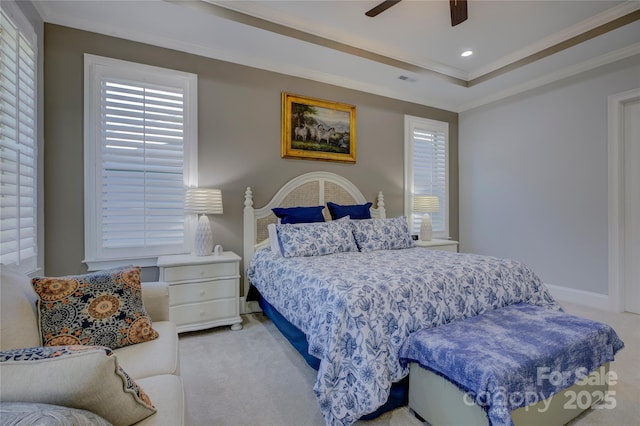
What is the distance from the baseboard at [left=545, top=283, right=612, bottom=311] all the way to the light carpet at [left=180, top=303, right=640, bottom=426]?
433mm

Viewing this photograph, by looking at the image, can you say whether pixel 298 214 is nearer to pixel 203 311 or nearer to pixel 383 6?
pixel 203 311

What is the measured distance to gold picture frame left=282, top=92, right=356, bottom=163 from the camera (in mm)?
3592

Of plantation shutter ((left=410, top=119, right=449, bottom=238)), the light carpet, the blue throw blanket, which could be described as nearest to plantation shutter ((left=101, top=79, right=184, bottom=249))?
the light carpet

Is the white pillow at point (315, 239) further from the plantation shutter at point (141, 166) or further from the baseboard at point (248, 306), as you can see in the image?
the plantation shutter at point (141, 166)

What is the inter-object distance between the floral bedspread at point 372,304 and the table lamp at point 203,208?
0.89 m

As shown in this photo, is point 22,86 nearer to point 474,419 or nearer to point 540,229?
point 474,419

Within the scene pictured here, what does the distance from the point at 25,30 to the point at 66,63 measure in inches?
17.8

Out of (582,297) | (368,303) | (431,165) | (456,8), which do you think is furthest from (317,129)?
(582,297)

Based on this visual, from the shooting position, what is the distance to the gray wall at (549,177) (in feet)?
11.0

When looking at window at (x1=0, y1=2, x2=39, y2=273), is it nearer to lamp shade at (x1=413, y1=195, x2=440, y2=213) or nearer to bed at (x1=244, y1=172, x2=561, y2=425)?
bed at (x1=244, y1=172, x2=561, y2=425)

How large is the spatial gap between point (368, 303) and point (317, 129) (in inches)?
105

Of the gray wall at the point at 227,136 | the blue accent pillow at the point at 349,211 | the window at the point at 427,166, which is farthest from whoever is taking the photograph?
the window at the point at 427,166

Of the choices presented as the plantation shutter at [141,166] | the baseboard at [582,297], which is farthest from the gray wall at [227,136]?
the baseboard at [582,297]

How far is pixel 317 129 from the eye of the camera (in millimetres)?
3771
